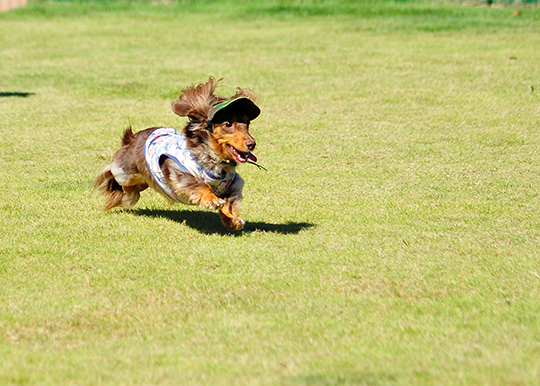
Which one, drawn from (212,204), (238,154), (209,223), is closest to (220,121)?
(238,154)

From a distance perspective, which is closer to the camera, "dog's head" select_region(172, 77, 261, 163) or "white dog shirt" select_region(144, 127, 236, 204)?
"dog's head" select_region(172, 77, 261, 163)

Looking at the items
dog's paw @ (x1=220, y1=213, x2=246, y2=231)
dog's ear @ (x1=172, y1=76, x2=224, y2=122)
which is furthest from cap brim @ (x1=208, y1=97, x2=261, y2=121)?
dog's paw @ (x1=220, y1=213, x2=246, y2=231)

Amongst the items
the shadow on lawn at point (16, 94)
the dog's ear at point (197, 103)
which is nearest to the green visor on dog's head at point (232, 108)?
the dog's ear at point (197, 103)

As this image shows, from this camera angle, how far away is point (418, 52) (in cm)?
1591

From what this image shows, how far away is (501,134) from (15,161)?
6.33 meters

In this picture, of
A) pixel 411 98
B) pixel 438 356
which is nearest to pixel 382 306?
pixel 438 356

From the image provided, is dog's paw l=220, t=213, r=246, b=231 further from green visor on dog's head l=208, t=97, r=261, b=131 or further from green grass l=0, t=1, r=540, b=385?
green visor on dog's head l=208, t=97, r=261, b=131

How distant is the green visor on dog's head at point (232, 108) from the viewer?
573 centimetres

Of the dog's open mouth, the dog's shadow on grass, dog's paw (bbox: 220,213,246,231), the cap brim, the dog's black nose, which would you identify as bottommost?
the dog's shadow on grass

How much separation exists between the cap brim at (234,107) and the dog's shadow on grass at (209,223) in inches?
40.0

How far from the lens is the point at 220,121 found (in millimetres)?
5883

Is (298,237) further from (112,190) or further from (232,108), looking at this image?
(112,190)

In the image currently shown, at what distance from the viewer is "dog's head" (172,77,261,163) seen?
5793mm

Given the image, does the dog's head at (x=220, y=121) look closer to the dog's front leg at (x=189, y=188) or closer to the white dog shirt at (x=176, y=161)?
the white dog shirt at (x=176, y=161)
